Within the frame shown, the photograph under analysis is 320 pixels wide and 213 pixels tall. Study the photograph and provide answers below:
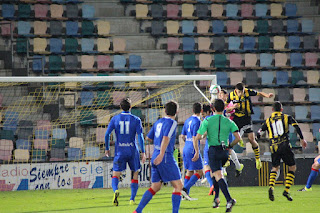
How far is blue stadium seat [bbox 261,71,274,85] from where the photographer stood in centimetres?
1881

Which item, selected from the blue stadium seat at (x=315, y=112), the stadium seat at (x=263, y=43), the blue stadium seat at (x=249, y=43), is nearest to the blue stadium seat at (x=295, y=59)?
the stadium seat at (x=263, y=43)

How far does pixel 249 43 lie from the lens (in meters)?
19.4

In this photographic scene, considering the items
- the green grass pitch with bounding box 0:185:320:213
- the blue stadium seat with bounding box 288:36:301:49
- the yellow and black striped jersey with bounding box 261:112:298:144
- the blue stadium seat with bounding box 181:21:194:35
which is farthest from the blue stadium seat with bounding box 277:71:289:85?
the yellow and black striped jersey with bounding box 261:112:298:144

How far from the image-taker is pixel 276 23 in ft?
65.8

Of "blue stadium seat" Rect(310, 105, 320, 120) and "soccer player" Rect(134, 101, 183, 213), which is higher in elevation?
"blue stadium seat" Rect(310, 105, 320, 120)

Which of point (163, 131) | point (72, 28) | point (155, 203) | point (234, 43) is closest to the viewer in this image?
point (163, 131)

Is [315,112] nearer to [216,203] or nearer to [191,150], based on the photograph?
[191,150]

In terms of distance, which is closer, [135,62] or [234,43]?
[135,62]

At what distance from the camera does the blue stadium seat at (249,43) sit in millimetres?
19344

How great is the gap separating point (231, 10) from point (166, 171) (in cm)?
1444

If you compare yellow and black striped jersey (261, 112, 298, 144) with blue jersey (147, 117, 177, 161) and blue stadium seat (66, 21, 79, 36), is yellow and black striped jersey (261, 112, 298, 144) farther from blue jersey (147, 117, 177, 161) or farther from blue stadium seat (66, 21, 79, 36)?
blue stadium seat (66, 21, 79, 36)

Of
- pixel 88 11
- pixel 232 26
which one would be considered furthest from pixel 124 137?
pixel 232 26

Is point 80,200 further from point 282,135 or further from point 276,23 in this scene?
point 276,23

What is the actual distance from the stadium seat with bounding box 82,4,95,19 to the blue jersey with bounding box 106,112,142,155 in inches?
434
